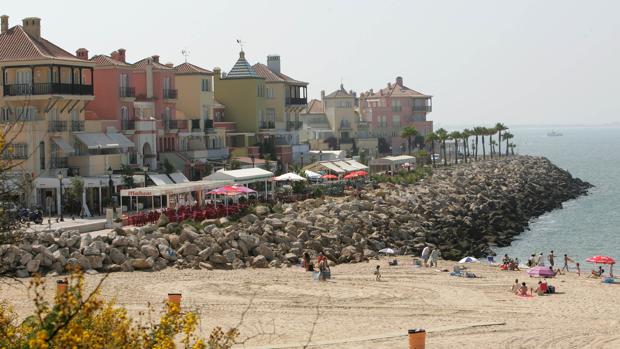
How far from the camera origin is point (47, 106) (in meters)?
47.2

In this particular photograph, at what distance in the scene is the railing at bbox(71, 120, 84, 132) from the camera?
4928 centimetres

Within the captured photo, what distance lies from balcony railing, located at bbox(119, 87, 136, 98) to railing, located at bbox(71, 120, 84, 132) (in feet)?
15.8

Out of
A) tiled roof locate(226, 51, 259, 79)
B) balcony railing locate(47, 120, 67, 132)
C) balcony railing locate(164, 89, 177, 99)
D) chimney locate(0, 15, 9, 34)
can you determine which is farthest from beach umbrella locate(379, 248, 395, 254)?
tiled roof locate(226, 51, 259, 79)

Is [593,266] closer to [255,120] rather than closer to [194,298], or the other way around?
[194,298]

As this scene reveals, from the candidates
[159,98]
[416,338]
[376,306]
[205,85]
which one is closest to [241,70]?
[205,85]

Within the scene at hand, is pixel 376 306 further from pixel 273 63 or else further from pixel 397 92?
pixel 397 92

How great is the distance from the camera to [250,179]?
52.4m

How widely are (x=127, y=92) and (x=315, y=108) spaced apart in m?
49.6

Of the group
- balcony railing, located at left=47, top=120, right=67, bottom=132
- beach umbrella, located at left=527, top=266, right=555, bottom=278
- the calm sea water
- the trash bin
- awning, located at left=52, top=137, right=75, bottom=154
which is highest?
balcony railing, located at left=47, top=120, right=67, bottom=132

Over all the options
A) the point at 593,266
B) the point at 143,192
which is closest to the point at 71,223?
the point at 143,192

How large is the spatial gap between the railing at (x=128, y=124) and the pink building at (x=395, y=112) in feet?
173

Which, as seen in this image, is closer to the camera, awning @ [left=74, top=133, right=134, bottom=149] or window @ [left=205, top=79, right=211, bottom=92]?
awning @ [left=74, top=133, right=134, bottom=149]

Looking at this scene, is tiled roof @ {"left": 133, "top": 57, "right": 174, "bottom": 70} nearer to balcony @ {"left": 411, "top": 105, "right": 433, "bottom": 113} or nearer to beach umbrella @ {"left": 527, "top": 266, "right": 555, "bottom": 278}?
beach umbrella @ {"left": 527, "top": 266, "right": 555, "bottom": 278}

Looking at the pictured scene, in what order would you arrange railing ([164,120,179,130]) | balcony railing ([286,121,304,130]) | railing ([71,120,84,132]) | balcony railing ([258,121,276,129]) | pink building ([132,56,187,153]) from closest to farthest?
railing ([71,120,84,132]) → pink building ([132,56,187,153]) → railing ([164,120,179,130]) → balcony railing ([258,121,276,129]) → balcony railing ([286,121,304,130])
